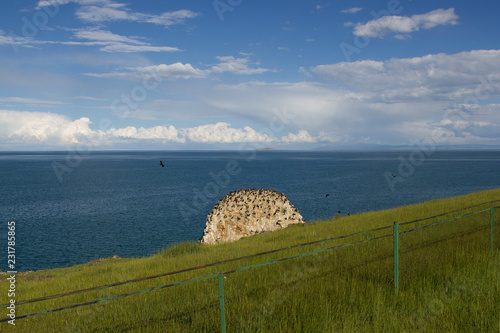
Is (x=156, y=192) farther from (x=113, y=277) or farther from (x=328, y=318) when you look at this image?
(x=328, y=318)

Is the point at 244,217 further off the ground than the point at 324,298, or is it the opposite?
the point at 324,298

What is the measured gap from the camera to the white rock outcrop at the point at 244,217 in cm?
2273

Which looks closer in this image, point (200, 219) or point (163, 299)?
point (163, 299)

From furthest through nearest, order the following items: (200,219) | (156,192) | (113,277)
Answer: (156,192), (200,219), (113,277)

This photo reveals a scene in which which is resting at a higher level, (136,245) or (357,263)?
(357,263)

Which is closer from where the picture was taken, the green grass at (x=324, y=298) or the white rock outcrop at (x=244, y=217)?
the green grass at (x=324, y=298)

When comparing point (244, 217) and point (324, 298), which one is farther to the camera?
point (244, 217)

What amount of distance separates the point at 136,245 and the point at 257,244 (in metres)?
19.2

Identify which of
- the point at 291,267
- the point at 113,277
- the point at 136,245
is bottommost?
the point at 136,245

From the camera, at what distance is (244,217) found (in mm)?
22938

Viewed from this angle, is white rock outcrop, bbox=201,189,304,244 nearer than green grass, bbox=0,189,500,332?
No

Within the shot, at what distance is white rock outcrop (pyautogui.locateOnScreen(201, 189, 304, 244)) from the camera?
22734 mm

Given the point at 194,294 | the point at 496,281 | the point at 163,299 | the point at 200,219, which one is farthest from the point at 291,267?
the point at 200,219

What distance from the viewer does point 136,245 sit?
32.8 meters
